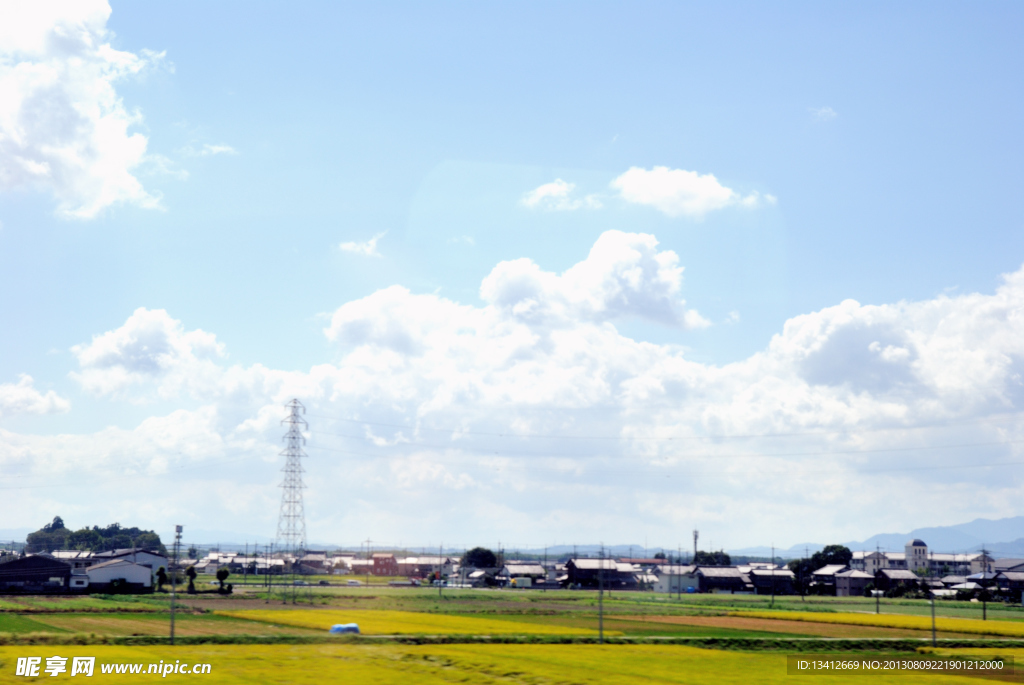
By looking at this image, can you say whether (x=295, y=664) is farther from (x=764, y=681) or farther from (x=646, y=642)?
(x=646, y=642)

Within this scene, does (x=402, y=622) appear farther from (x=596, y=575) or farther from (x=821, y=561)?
(x=821, y=561)

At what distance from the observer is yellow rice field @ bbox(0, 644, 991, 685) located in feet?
106

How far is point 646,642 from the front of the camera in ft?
166

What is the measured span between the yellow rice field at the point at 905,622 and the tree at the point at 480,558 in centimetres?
10121

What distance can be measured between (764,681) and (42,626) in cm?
4917

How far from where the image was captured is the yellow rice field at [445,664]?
106 ft

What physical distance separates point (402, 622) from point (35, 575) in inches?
2557

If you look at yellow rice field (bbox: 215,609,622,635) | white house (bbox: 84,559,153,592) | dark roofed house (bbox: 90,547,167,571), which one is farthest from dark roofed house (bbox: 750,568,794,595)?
white house (bbox: 84,559,153,592)

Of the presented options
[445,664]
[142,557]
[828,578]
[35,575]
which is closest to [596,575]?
[828,578]

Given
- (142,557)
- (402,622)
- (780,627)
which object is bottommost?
(142,557)

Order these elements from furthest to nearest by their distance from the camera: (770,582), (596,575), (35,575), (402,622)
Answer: (596,575), (770,582), (35,575), (402,622)

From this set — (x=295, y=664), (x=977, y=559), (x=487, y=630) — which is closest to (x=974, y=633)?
(x=487, y=630)

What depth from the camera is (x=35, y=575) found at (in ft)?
331

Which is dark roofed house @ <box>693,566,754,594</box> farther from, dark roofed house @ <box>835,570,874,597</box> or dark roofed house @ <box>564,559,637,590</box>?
dark roofed house @ <box>835,570,874,597</box>
